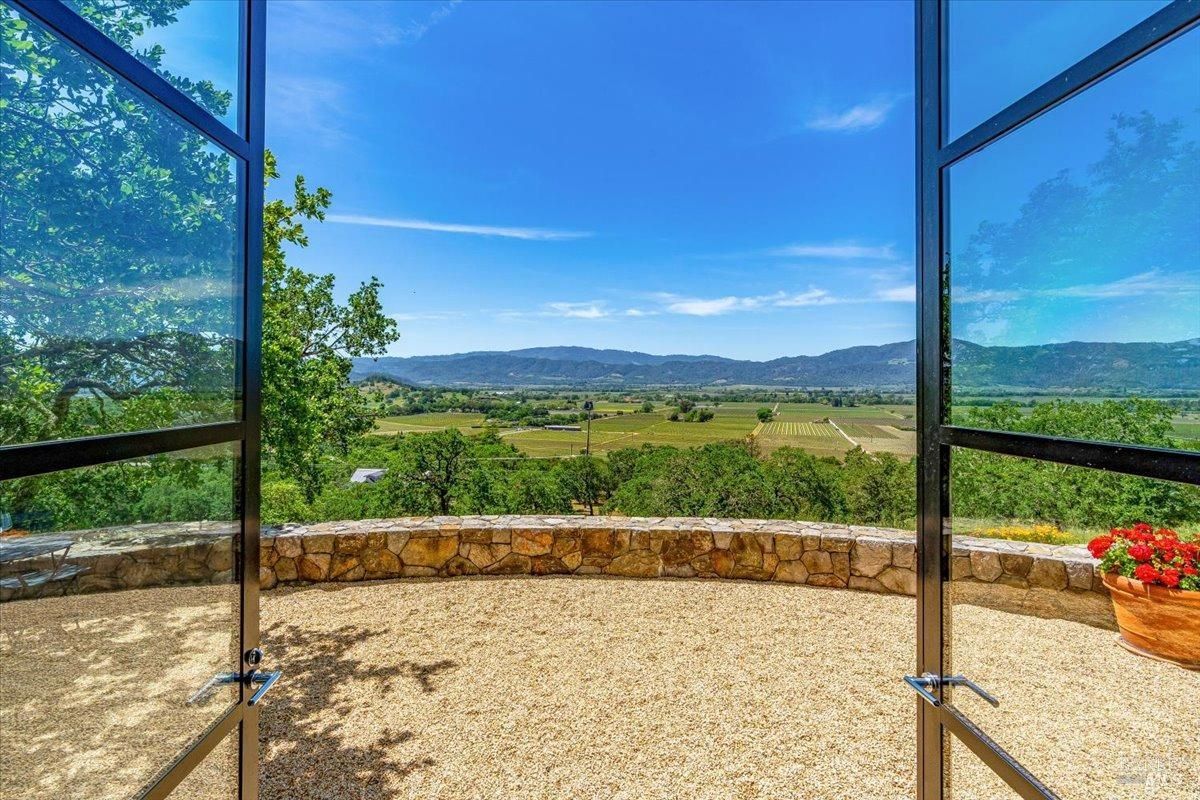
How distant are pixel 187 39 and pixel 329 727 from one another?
8.82 ft

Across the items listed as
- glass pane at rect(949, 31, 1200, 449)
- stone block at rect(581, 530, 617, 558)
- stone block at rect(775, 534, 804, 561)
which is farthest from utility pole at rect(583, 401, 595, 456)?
glass pane at rect(949, 31, 1200, 449)

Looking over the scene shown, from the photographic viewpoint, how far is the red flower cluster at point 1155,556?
26.0 inches

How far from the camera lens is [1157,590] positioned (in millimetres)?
660

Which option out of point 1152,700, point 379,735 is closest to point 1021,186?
point 1152,700

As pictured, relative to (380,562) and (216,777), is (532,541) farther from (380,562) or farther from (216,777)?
(216,777)

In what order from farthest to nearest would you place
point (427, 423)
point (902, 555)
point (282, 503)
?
point (427, 423) < point (282, 503) < point (902, 555)

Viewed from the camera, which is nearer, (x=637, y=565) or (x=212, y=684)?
(x=212, y=684)

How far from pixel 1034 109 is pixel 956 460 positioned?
670 mm

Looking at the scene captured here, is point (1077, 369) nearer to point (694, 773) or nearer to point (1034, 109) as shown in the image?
point (1034, 109)

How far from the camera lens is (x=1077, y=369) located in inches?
31.2

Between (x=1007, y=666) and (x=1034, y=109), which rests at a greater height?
(x=1034, y=109)

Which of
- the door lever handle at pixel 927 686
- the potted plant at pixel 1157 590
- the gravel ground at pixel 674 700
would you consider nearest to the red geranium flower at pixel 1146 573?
the potted plant at pixel 1157 590

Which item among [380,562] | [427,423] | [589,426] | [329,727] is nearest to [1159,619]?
[329,727]

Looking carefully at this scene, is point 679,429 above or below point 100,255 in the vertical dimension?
below
